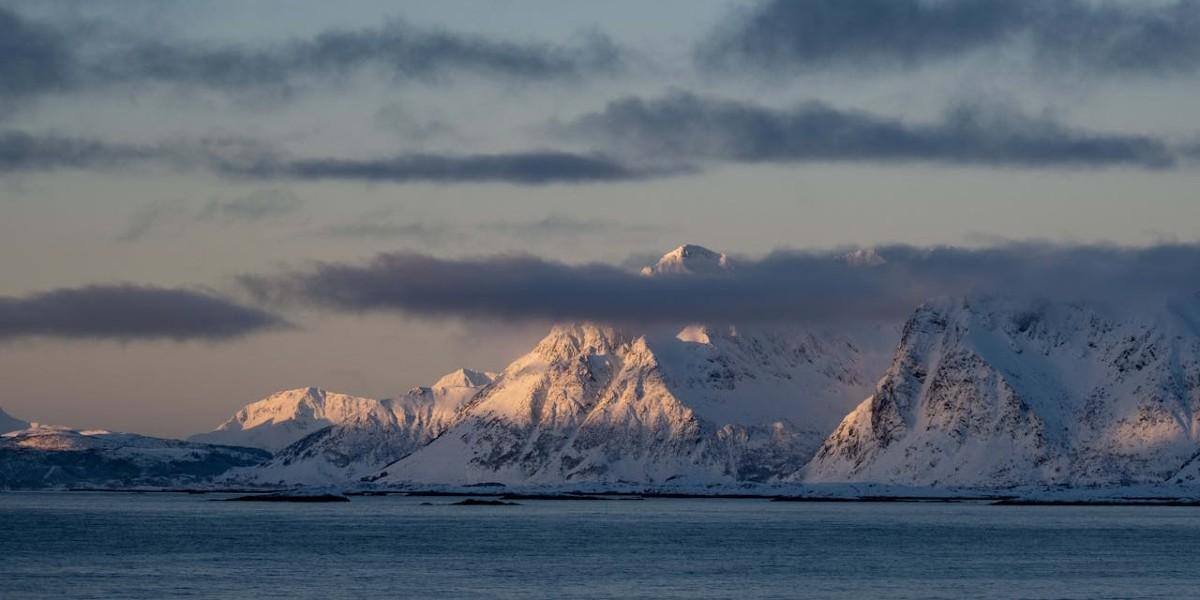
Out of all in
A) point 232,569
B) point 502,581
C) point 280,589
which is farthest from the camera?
point 232,569

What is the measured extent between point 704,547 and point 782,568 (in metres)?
33.4

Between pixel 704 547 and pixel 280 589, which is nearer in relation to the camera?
pixel 280 589

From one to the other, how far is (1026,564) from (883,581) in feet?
84.6

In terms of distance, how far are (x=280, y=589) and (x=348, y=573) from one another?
17.1m

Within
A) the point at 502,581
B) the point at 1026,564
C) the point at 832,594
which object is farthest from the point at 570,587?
the point at 1026,564

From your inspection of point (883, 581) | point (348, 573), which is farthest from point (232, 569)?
point (883, 581)

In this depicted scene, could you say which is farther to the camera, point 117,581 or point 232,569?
point 232,569

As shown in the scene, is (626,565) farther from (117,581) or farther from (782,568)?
(117,581)

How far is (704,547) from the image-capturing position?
19638 cm

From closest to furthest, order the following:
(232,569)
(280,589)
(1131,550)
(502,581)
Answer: (280,589), (502,581), (232,569), (1131,550)

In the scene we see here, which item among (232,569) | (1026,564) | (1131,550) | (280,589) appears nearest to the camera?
(280,589)

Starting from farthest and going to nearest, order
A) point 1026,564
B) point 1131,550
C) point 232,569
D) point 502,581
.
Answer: point 1131,550 → point 1026,564 → point 232,569 → point 502,581

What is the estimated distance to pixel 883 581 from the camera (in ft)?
489

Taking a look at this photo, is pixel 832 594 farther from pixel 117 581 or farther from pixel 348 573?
pixel 117 581
